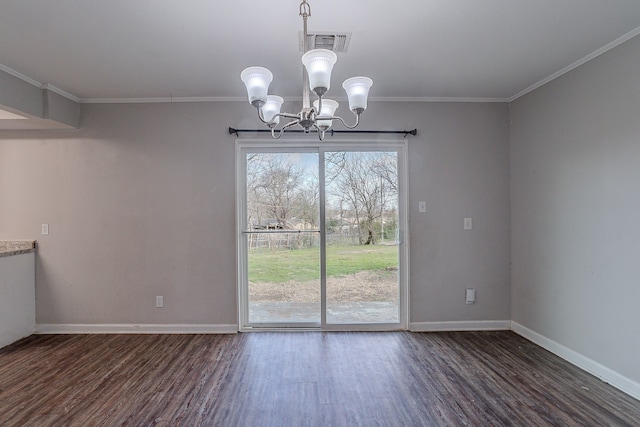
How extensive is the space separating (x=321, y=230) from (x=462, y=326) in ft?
6.00

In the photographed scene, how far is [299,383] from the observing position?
2393 millimetres

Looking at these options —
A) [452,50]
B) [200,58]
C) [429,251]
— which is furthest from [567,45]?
[200,58]

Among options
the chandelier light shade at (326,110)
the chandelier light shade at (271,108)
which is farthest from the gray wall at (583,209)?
the chandelier light shade at (271,108)

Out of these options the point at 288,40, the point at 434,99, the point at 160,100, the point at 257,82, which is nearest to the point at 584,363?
the point at 434,99

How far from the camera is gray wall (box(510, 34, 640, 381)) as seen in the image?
7.35ft

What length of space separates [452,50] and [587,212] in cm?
168

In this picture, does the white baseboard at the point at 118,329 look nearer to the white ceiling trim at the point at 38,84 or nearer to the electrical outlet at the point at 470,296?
A: the white ceiling trim at the point at 38,84

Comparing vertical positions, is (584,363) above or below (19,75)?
below

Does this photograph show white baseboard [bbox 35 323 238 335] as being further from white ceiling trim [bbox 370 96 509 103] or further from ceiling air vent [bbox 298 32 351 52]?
white ceiling trim [bbox 370 96 509 103]

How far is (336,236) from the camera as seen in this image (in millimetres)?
3463

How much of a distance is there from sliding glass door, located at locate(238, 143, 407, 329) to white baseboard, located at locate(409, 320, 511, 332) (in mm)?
175

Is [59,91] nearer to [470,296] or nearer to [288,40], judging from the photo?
[288,40]

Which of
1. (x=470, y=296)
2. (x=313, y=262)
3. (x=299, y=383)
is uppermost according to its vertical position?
(x=313, y=262)

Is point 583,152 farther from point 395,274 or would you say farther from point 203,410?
point 203,410
